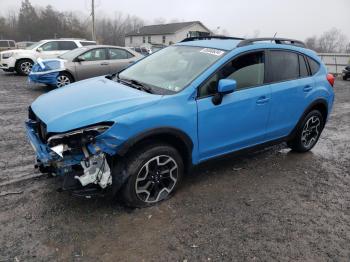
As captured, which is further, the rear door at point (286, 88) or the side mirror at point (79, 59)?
the side mirror at point (79, 59)

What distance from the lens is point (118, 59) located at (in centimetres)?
1148

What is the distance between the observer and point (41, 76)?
10.3m

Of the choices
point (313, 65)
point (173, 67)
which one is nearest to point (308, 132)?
point (313, 65)

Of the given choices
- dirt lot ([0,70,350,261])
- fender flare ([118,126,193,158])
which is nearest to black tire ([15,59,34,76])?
dirt lot ([0,70,350,261])

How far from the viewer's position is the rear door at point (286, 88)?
454 cm

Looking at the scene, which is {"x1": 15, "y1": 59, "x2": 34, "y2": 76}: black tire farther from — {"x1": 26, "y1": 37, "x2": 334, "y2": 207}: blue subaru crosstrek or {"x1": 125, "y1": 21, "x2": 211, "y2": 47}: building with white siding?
{"x1": 125, "y1": 21, "x2": 211, "y2": 47}: building with white siding

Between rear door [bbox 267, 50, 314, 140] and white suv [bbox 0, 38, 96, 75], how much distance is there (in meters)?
12.1

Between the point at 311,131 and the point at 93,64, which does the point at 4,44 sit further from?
the point at 311,131

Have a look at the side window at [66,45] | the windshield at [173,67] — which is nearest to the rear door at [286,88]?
the windshield at [173,67]

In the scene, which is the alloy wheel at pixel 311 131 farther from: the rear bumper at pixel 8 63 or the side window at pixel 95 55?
the rear bumper at pixel 8 63

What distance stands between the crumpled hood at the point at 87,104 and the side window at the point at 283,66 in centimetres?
186

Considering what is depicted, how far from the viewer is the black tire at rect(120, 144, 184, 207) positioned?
3.43 metres

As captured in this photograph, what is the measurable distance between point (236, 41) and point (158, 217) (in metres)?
2.46

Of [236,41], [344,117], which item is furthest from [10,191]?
[344,117]
